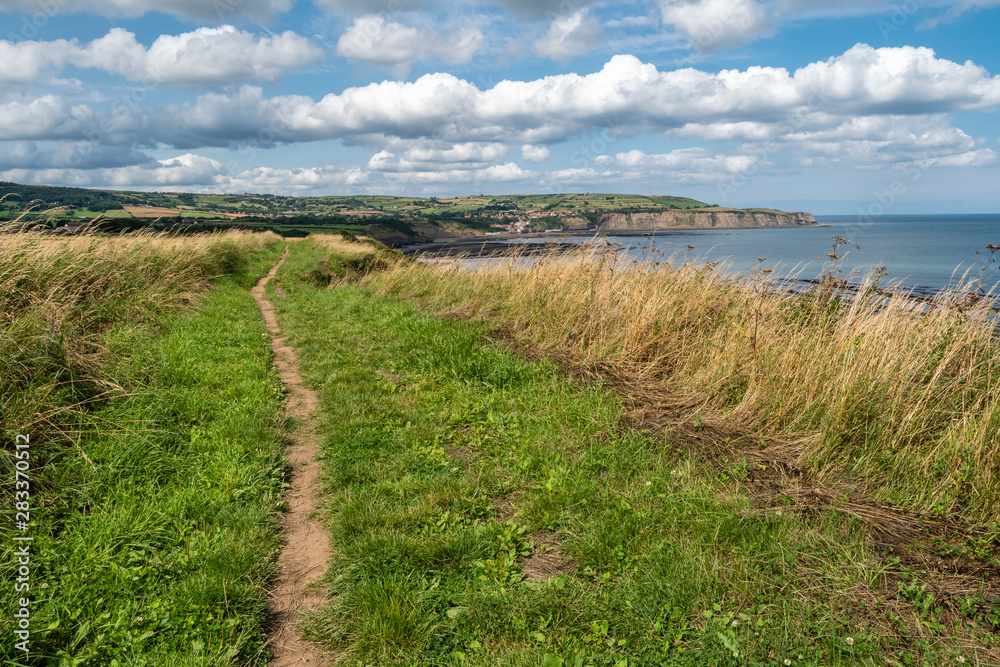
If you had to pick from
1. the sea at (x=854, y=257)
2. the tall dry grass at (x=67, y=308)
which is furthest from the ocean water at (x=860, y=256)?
the tall dry grass at (x=67, y=308)

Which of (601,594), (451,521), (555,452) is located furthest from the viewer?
(555,452)

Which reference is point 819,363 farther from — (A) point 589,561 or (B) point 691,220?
(B) point 691,220

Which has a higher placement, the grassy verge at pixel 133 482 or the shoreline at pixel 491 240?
the shoreline at pixel 491 240

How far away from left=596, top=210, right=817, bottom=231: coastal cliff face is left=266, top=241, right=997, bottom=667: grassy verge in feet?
448

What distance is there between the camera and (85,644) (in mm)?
2941

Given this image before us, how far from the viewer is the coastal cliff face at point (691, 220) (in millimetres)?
142875

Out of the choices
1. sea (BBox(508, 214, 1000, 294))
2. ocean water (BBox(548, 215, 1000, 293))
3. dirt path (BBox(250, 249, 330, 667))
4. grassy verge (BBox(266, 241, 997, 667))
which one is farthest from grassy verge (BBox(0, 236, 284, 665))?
ocean water (BBox(548, 215, 1000, 293))

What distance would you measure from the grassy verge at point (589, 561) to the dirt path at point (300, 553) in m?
0.14

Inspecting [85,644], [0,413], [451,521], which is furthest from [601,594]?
[0,413]

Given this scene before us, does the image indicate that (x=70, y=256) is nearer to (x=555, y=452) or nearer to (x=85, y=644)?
(x=85, y=644)

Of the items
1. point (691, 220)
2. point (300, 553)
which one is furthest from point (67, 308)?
point (691, 220)

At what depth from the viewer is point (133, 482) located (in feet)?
14.3

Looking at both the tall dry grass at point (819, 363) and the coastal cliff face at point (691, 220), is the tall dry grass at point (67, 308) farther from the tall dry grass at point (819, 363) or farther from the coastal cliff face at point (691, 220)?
the coastal cliff face at point (691, 220)

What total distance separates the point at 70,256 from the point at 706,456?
10.3 metres
